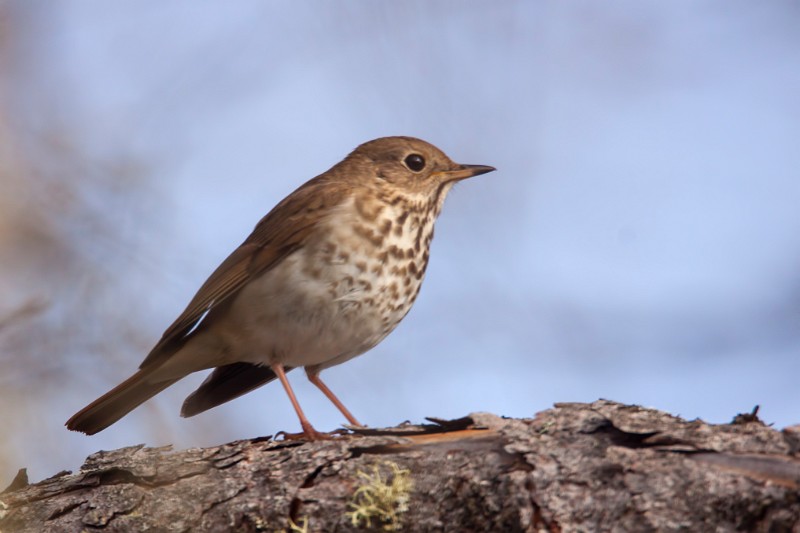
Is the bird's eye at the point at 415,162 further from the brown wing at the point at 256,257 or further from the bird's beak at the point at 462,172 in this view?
the brown wing at the point at 256,257

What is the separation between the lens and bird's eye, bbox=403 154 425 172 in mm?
5258

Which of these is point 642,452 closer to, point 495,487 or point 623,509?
point 623,509

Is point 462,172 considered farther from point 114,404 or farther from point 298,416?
point 114,404

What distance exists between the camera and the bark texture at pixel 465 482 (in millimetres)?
2486

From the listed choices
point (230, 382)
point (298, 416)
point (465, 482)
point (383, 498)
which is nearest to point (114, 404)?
point (230, 382)

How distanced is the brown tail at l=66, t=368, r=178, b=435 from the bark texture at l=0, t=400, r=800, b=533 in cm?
87

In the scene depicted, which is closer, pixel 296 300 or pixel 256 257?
Result: pixel 296 300

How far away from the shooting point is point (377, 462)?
2965mm

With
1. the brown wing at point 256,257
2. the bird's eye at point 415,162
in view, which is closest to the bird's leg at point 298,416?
the brown wing at point 256,257

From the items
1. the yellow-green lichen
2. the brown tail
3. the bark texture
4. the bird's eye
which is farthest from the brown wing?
the yellow-green lichen

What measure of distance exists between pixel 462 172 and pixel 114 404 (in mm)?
2280

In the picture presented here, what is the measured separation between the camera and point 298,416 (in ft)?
13.4

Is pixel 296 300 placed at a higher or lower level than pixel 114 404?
higher

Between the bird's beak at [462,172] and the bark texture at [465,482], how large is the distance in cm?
212
